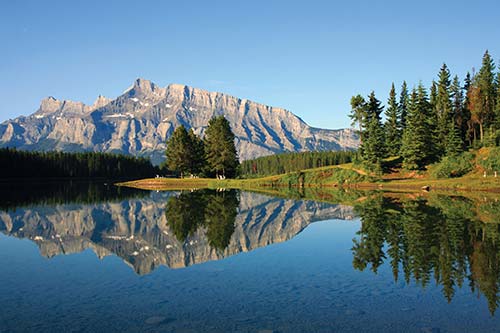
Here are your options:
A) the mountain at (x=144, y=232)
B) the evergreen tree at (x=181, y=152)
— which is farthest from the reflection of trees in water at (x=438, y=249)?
the evergreen tree at (x=181, y=152)

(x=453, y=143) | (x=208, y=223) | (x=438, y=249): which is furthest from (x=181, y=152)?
(x=438, y=249)

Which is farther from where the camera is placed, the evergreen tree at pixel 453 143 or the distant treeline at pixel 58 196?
the evergreen tree at pixel 453 143

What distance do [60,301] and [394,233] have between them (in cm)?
2156

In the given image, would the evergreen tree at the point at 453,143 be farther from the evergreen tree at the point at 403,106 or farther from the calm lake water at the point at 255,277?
the calm lake water at the point at 255,277

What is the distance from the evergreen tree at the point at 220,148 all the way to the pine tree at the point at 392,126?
45654 mm

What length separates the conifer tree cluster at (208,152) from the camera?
4491 inches

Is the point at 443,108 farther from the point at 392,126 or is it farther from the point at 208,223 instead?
the point at 208,223

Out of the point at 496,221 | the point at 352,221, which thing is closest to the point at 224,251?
the point at 352,221

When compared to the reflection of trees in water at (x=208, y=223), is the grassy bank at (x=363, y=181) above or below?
above

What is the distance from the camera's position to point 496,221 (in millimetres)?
33062

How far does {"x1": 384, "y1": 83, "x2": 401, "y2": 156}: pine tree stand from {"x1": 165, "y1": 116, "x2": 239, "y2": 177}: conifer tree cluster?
150 ft

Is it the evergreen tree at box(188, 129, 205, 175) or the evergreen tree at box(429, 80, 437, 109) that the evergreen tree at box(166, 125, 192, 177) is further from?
the evergreen tree at box(429, 80, 437, 109)

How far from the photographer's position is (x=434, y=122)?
106188 millimetres

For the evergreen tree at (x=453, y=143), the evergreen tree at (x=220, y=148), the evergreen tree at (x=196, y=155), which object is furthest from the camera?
the evergreen tree at (x=196, y=155)
